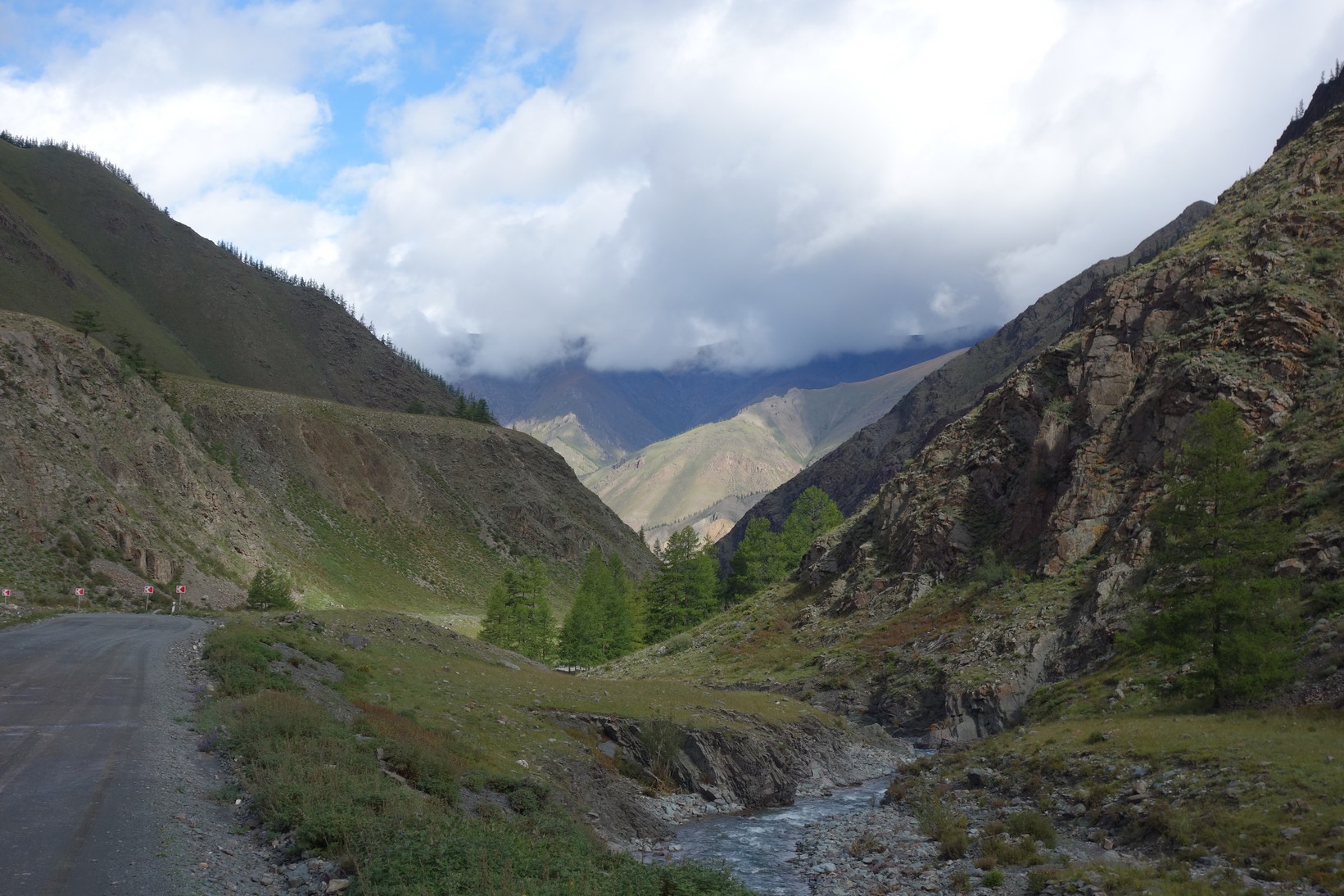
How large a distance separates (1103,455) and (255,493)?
Answer: 332 ft

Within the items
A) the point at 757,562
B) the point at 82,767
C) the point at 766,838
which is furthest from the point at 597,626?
the point at 82,767

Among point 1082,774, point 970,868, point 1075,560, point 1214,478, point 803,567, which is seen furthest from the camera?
point 803,567

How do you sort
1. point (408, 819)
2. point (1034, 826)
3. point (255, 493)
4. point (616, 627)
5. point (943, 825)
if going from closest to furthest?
point (408, 819) → point (1034, 826) → point (943, 825) → point (616, 627) → point (255, 493)

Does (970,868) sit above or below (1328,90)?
below

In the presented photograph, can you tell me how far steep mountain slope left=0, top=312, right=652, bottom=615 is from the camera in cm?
5847

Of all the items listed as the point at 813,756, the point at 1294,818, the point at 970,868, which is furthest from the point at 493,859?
the point at 813,756

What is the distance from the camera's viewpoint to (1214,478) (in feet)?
98.0

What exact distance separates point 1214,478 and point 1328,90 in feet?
514

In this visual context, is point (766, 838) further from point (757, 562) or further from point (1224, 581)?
point (757, 562)

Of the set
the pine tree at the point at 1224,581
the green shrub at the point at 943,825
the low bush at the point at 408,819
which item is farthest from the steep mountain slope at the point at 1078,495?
the low bush at the point at 408,819

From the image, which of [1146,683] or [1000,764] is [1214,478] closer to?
[1146,683]

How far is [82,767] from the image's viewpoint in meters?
15.6

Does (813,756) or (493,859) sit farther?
(813,756)

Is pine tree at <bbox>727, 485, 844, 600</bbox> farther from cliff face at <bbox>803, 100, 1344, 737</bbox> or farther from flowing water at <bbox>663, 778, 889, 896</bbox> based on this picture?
flowing water at <bbox>663, 778, 889, 896</bbox>
